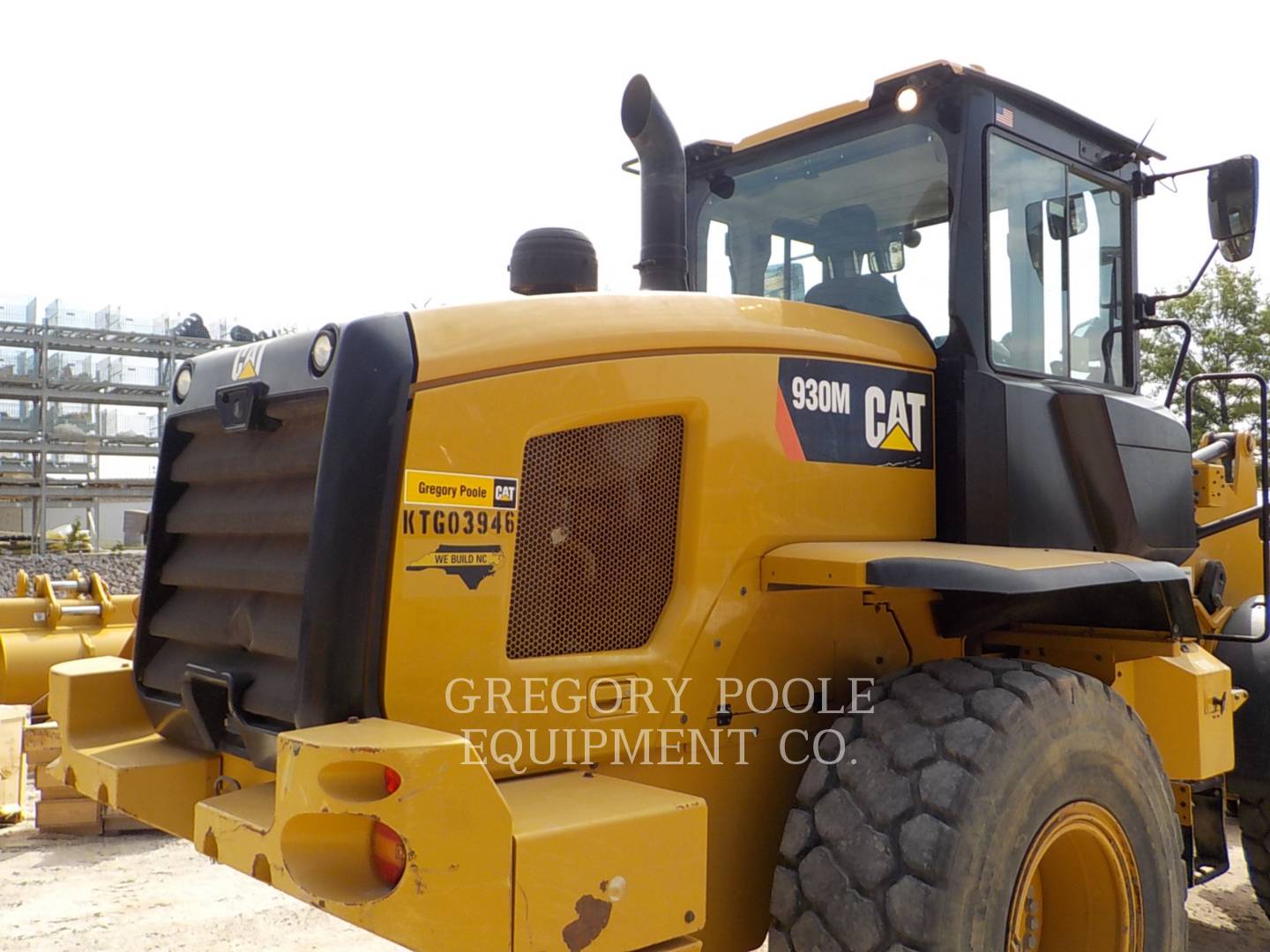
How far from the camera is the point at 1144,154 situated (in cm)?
428

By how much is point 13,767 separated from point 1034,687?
5.68 m

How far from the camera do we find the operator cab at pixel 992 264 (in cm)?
342

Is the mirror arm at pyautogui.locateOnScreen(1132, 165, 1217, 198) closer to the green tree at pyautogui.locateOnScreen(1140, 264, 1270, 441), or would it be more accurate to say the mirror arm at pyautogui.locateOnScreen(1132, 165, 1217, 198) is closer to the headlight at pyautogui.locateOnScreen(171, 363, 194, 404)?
the headlight at pyautogui.locateOnScreen(171, 363, 194, 404)

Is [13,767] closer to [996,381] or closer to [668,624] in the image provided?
[668,624]

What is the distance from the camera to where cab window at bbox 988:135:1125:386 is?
358cm

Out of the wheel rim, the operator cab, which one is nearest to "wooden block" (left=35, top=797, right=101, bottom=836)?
the operator cab

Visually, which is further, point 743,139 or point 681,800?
point 743,139

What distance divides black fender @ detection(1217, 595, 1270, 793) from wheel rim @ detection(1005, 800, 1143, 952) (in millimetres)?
1909

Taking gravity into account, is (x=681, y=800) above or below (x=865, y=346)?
below

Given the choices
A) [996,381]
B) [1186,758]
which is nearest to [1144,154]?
[996,381]

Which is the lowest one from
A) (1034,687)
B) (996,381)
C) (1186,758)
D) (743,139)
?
(1186,758)

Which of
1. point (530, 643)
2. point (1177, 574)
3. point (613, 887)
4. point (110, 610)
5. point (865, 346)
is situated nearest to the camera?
point (613, 887)

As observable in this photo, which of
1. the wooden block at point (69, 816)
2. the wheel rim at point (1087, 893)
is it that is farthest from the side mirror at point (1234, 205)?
the wooden block at point (69, 816)

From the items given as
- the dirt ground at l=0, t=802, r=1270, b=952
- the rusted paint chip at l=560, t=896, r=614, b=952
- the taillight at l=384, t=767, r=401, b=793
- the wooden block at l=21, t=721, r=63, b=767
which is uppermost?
the taillight at l=384, t=767, r=401, b=793
